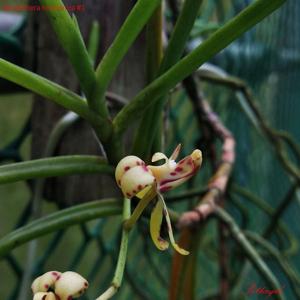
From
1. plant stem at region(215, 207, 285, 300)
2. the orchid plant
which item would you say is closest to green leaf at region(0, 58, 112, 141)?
the orchid plant

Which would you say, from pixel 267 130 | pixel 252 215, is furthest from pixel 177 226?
pixel 252 215

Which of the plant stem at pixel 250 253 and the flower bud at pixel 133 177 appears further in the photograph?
the plant stem at pixel 250 253

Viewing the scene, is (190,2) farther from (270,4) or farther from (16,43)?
(16,43)

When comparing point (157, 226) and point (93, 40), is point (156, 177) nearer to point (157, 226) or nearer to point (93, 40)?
point (157, 226)

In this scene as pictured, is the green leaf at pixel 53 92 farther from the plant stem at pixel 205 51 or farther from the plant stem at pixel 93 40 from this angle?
the plant stem at pixel 93 40

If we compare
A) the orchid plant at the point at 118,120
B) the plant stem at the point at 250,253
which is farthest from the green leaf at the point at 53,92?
the plant stem at the point at 250,253

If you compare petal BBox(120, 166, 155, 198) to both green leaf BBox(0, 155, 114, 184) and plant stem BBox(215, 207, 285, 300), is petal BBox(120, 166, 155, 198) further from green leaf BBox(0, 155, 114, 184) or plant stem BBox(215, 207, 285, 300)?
plant stem BBox(215, 207, 285, 300)
